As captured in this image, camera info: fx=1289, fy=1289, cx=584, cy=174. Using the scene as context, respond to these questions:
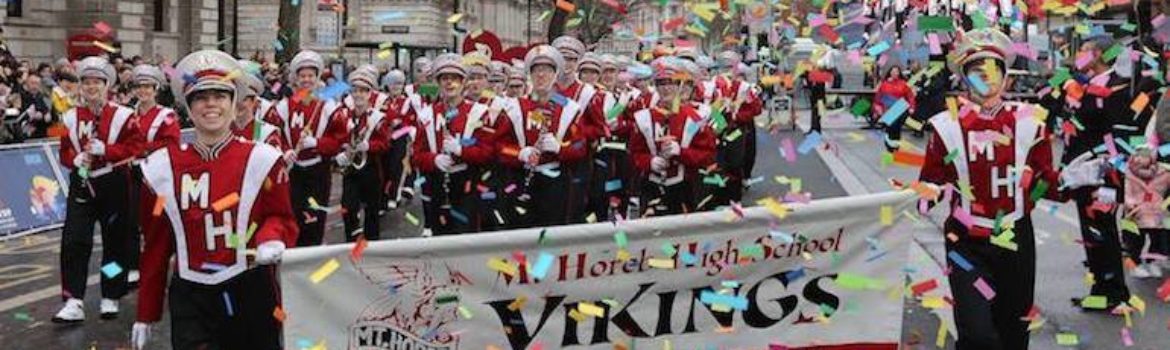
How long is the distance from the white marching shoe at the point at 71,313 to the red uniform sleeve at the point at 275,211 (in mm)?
3635

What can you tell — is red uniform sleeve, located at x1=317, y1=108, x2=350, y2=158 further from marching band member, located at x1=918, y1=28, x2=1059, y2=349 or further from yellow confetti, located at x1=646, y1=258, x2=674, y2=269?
marching band member, located at x1=918, y1=28, x2=1059, y2=349

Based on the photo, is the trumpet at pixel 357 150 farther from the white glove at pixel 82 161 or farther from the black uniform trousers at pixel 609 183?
the white glove at pixel 82 161

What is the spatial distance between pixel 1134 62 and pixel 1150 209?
1.07 m

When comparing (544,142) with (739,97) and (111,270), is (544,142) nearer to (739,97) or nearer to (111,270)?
(111,270)

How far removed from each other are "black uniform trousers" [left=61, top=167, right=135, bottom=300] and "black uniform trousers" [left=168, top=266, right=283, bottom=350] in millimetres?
3629

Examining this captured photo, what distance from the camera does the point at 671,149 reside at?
9.47 meters

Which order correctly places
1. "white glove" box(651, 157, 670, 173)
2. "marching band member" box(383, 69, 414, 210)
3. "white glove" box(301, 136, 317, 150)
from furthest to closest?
Answer: "marching band member" box(383, 69, 414, 210) → "white glove" box(301, 136, 317, 150) → "white glove" box(651, 157, 670, 173)

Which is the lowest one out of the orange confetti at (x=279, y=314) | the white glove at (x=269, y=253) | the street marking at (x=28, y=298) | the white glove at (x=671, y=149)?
the street marking at (x=28, y=298)

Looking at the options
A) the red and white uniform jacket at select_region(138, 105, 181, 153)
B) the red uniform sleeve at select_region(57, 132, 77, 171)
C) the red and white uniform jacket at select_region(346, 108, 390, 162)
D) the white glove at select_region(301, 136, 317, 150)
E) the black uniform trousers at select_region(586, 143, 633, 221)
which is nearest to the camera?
the red and white uniform jacket at select_region(138, 105, 181, 153)

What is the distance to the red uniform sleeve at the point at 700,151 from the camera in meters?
9.64

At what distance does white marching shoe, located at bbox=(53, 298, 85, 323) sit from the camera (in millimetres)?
8305

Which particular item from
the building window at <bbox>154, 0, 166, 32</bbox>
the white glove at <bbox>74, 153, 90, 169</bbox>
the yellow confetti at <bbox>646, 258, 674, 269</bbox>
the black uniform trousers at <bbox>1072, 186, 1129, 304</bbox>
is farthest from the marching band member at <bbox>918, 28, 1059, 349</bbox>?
the building window at <bbox>154, 0, 166, 32</bbox>

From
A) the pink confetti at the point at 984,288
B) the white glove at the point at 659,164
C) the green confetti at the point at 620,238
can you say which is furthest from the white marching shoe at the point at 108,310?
the pink confetti at the point at 984,288

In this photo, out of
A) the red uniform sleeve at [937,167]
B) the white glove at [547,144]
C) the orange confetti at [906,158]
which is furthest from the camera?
the white glove at [547,144]
